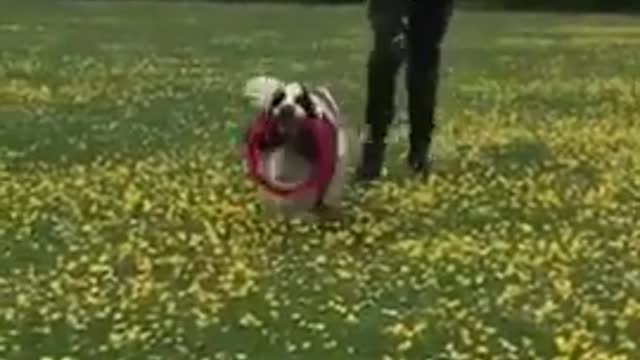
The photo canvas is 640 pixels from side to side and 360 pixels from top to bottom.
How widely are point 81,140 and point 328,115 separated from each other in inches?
198

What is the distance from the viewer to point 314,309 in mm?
8711

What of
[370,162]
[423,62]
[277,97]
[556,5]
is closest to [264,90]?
[277,97]

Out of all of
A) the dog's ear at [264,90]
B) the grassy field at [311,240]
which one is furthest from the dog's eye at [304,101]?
the grassy field at [311,240]

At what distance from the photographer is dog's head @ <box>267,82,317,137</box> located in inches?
428

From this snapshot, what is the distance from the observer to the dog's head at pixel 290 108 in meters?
10.9

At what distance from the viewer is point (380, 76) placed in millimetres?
12258

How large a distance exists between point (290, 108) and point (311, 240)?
877 mm

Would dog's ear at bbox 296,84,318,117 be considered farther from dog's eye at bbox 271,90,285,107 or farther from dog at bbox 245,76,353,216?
dog's eye at bbox 271,90,285,107

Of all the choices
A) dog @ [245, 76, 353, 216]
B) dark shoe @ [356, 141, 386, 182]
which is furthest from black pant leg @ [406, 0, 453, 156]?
dog @ [245, 76, 353, 216]

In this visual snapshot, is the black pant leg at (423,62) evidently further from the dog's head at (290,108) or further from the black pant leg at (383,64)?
the dog's head at (290,108)

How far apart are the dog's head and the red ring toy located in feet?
0.15

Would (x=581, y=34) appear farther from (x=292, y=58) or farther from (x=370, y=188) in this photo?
(x=370, y=188)

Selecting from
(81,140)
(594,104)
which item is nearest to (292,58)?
A: (594,104)

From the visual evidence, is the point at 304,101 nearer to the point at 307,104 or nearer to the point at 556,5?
the point at 307,104
